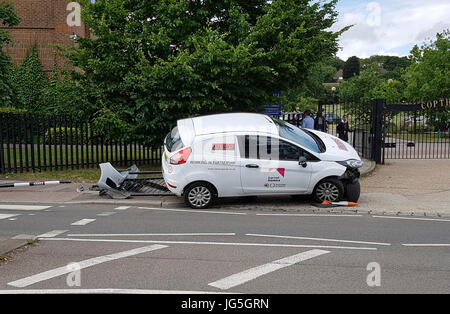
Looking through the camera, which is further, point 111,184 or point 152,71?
point 152,71

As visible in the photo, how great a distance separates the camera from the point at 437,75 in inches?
1255

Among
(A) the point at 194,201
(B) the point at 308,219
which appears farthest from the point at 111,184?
(B) the point at 308,219

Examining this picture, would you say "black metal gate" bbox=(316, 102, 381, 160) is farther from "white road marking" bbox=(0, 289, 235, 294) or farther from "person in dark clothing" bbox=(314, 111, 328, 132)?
"white road marking" bbox=(0, 289, 235, 294)

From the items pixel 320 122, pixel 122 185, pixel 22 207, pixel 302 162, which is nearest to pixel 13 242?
pixel 22 207

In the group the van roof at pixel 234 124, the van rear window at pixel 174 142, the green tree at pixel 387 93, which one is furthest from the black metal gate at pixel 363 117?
the green tree at pixel 387 93

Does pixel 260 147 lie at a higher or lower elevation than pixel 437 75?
lower

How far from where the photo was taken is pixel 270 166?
9727mm

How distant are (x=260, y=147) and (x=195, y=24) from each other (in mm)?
6033

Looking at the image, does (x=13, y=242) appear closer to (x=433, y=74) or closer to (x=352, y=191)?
(x=352, y=191)

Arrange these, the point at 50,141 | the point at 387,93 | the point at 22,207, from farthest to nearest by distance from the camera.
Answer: the point at 387,93 < the point at 50,141 < the point at 22,207

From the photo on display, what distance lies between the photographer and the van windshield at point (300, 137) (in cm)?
1005

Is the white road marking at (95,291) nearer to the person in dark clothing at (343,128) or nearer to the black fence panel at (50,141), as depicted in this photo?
the black fence panel at (50,141)

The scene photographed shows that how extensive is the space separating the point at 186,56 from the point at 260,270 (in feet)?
26.7
